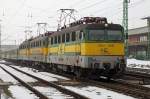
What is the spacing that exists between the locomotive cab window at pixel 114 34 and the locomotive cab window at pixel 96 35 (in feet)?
1.10

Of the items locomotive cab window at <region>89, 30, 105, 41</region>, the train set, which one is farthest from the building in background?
locomotive cab window at <region>89, 30, 105, 41</region>

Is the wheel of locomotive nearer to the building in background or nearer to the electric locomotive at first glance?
the electric locomotive

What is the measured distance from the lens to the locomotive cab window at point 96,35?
2209cm

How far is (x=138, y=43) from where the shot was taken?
87.1 m

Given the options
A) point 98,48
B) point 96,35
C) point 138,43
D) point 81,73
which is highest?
point 138,43

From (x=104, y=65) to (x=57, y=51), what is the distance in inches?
313

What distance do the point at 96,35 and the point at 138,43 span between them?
65.9 metres

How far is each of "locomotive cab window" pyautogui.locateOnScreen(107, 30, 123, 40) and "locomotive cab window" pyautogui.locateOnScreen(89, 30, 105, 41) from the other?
335mm

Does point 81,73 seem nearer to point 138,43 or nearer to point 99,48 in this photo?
point 99,48

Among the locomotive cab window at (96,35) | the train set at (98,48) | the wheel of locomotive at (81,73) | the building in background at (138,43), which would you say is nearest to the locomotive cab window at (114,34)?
the train set at (98,48)

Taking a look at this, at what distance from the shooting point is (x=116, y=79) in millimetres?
24531

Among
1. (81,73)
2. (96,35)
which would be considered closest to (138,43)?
(81,73)

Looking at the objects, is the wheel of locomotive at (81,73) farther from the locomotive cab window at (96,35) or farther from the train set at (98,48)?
the locomotive cab window at (96,35)

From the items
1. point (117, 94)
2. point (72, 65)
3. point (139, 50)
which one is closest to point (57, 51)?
point (72, 65)
